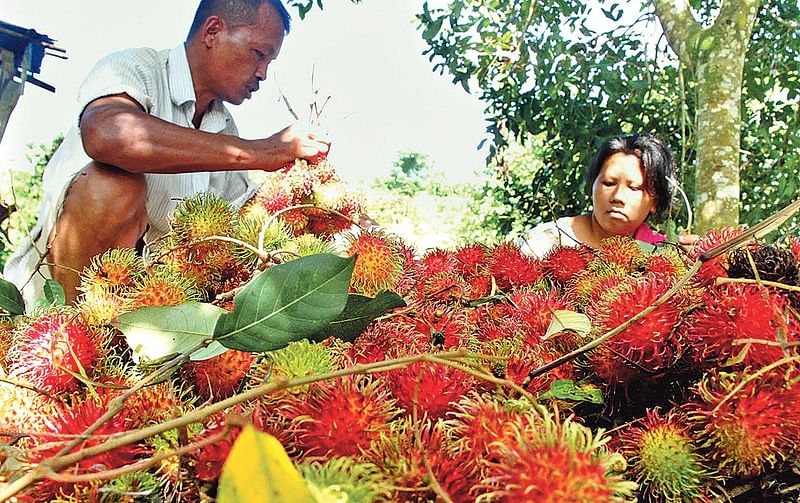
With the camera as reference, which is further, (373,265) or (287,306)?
(373,265)

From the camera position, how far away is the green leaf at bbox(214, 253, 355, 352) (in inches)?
12.4

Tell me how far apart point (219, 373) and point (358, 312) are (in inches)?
4.2

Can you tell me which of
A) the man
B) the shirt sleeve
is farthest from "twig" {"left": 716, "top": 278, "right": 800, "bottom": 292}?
the shirt sleeve

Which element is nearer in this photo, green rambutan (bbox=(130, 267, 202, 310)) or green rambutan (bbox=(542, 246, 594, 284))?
green rambutan (bbox=(130, 267, 202, 310))

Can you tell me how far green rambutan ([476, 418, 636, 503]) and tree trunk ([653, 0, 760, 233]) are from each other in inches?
63.0

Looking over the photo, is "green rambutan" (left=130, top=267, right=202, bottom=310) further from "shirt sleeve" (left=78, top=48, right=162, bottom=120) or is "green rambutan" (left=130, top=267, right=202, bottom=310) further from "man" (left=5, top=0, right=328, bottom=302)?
"shirt sleeve" (left=78, top=48, right=162, bottom=120)

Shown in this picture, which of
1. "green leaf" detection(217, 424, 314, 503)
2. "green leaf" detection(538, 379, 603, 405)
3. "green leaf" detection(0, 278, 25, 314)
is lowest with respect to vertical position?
"green leaf" detection(538, 379, 603, 405)

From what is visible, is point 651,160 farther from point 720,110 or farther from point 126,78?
point 126,78

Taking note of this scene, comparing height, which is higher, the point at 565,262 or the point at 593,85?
the point at 593,85

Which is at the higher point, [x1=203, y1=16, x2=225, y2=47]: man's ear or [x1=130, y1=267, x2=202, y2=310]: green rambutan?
[x1=203, y1=16, x2=225, y2=47]: man's ear

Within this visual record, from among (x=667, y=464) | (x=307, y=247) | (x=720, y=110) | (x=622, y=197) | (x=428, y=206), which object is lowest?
(x=667, y=464)

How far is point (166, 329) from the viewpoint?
355 millimetres

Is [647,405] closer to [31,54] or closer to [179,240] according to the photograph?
[179,240]

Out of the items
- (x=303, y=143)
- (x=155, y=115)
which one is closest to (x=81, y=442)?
(x=303, y=143)
